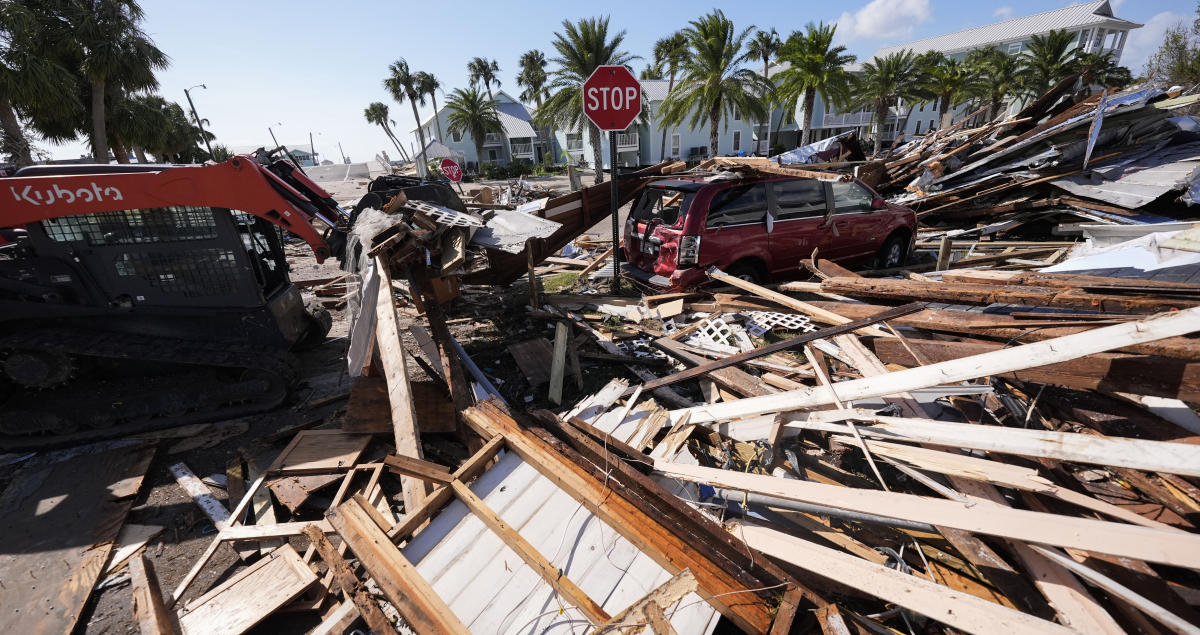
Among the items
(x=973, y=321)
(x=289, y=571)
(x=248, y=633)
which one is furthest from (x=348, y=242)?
(x=973, y=321)

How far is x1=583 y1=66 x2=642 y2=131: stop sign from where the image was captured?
6645 millimetres

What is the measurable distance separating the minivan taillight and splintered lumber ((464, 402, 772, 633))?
393 centimetres

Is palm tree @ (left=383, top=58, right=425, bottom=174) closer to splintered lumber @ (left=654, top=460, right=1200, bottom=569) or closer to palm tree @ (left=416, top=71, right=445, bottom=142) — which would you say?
palm tree @ (left=416, top=71, right=445, bottom=142)

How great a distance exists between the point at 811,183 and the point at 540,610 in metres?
6.76

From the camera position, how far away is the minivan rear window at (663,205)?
6055 mm

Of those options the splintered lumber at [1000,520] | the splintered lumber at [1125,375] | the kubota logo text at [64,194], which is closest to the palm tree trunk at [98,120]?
the kubota logo text at [64,194]

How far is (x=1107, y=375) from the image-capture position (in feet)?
A: 9.53

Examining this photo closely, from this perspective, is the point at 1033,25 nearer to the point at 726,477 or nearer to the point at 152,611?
the point at 726,477

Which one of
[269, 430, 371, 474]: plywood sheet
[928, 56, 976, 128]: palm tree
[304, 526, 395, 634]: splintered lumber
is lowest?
[269, 430, 371, 474]: plywood sheet

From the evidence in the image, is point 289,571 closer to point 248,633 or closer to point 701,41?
point 248,633

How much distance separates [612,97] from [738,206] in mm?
2601

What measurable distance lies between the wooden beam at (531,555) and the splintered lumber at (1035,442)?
7.17ft

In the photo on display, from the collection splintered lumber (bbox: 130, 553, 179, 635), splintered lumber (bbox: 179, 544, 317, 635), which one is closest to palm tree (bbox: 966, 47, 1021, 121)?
splintered lumber (bbox: 179, 544, 317, 635)

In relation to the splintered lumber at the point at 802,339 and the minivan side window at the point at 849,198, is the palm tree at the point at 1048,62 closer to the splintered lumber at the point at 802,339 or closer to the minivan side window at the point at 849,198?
the minivan side window at the point at 849,198
